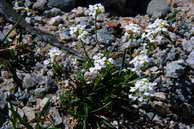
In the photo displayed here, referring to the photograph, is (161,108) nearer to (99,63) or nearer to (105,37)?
(99,63)

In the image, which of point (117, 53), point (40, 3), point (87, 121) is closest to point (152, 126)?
point (87, 121)

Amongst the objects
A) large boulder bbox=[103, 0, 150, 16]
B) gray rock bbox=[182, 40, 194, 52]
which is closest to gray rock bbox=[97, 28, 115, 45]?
large boulder bbox=[103, 0, 150, 16]

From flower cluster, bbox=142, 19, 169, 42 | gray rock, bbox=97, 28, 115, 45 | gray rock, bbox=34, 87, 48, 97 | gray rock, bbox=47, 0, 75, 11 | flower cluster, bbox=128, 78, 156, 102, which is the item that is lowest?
flower cluster, bbox=128, 78, 156, 102

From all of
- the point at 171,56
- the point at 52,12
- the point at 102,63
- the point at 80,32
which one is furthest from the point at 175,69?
the point at 52,12

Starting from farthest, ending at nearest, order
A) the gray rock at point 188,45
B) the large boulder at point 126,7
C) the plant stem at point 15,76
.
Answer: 1. the large boulder at point 126,7
2. the gray rock at point 188,45
3. the plant stem at point 15,76

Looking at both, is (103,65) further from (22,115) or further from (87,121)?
(22,115)

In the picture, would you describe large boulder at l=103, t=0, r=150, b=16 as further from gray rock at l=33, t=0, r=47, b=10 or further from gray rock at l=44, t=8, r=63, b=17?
gray rock at l=33, t=0, r=47, b=10

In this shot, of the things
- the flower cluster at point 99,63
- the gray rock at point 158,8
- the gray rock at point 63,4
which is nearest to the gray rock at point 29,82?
the flower cluster at point 99,63

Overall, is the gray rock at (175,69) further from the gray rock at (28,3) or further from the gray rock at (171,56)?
the gray rock at (28,3)
